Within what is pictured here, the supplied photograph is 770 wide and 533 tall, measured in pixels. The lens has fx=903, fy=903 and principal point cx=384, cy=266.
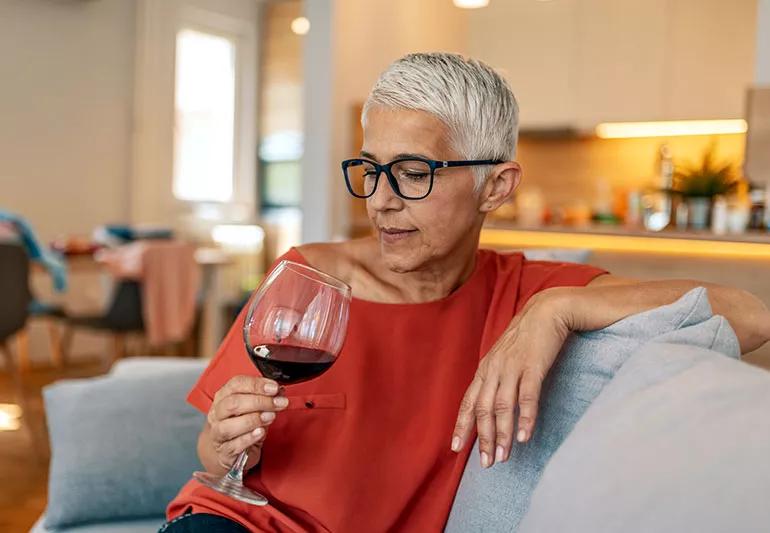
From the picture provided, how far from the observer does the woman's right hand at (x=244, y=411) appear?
3.24ft

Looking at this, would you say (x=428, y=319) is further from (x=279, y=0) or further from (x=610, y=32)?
(x=279, y=0)

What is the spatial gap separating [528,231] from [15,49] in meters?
3.72

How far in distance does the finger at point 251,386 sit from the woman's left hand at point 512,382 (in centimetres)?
22

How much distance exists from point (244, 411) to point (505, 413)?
0.29m

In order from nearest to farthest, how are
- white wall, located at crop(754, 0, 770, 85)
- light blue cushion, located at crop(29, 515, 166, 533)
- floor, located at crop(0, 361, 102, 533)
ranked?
light blue cushion, located at crop(29, 515, 166, 533) → floor, located at crop(0, 361, 102, 533) → white wall, located at crop(754, 0, 770, 85)

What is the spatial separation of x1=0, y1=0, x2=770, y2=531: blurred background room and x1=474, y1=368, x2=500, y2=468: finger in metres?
2.31

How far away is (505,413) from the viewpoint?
100 cm

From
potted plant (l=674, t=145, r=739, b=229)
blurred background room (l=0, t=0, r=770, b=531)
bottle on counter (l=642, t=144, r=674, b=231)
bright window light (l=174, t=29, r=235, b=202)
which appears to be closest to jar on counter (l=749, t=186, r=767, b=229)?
blurred background room (l=0, t=0, r=770, b=531)

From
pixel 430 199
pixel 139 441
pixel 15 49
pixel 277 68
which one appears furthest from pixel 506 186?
pixel 277 68

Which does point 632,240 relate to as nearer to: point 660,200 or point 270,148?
point 660,200

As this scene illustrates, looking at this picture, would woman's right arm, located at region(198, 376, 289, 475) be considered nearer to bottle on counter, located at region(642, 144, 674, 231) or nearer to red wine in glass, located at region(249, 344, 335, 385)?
red wine in glass, located at region(249, 344, 335, 385)

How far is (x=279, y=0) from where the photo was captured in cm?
742

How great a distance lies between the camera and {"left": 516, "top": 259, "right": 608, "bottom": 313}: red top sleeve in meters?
1.33

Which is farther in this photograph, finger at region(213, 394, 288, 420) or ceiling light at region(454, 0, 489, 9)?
ceiling light at region(454, 0, 489, 9)
